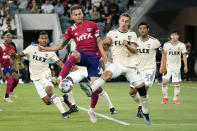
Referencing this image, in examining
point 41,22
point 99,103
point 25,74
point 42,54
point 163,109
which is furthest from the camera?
point 41,22

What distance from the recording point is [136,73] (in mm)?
12656

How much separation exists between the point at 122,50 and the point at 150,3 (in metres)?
22.9

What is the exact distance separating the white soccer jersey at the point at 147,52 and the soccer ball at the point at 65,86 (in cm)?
391

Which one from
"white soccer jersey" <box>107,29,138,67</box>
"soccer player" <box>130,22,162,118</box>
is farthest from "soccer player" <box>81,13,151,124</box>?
"soccer player" <box>130,22,162,118</box>

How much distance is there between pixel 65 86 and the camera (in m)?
12.2

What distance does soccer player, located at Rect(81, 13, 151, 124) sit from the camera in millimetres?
12227

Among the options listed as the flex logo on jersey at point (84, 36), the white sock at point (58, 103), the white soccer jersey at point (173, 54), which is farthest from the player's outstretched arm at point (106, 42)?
the white soccer jersey at point (173, 54)

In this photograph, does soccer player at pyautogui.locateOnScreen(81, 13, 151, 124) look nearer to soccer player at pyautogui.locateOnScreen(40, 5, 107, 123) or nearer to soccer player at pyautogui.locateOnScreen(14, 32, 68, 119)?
soccer player at pyautogui.locateOnScreen(40, 5, 107, 123)

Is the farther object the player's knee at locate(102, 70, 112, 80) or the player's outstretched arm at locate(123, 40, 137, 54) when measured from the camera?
the player's knee at locate(102, 70, 112, 80)

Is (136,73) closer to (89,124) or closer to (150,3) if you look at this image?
(89,124)

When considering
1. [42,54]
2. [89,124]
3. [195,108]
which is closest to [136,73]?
[89,124]

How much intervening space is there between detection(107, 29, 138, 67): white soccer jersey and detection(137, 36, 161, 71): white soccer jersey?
268cm

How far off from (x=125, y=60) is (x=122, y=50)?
269 millimetres

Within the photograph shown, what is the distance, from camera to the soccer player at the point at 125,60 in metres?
12.2
